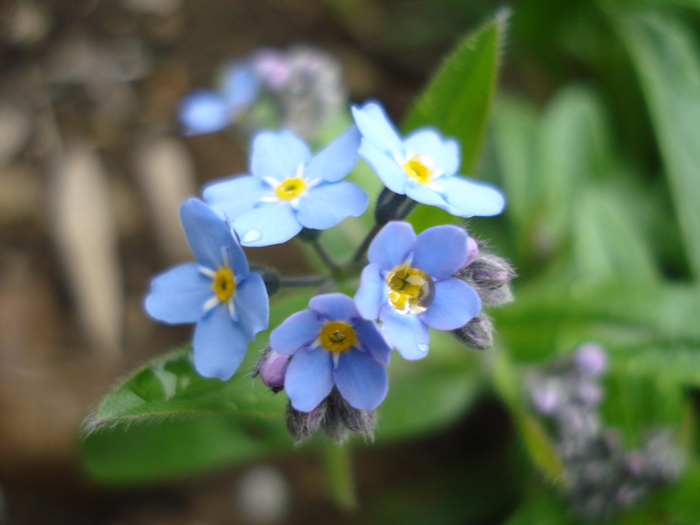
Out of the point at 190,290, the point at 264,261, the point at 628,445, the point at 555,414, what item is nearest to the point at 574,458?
the point at 555,414

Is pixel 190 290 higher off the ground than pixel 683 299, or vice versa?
pixel 190 290

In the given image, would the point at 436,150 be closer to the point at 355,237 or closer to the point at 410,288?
the point at 410,288

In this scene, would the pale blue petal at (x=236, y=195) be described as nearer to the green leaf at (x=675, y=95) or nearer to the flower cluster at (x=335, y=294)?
the flower cluster at (x=335, y=294)

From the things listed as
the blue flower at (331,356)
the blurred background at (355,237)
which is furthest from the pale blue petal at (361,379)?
the blurred background at (355,237)

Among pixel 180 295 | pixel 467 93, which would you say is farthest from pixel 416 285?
pixel 467 93

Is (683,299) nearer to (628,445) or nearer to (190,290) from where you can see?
(628,445)

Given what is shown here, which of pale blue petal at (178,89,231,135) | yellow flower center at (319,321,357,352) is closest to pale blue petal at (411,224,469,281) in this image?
yellow flower center at (319,321,357,352)
